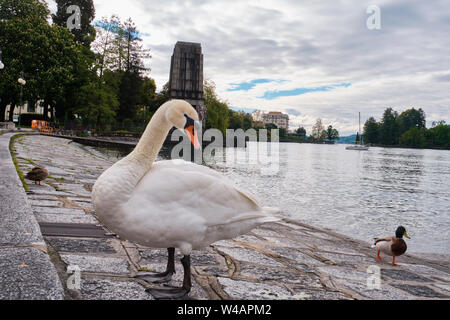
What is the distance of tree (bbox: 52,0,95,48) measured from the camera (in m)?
51.2

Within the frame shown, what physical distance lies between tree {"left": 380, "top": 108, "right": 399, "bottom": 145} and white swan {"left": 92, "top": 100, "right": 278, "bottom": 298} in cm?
17151

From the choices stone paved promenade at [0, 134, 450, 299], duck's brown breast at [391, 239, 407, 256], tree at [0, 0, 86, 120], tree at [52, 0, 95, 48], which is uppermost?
tree at [52, 0, 95, 48]

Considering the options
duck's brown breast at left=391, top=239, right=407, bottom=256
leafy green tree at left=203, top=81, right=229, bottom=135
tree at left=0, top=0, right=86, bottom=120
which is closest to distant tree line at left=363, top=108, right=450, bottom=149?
leafy green tree at left=203, top=81, right=229, bottom=135

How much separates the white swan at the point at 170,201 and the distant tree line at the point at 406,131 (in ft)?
553

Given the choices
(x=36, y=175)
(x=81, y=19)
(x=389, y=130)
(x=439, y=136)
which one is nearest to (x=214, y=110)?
(x=81, y=19)

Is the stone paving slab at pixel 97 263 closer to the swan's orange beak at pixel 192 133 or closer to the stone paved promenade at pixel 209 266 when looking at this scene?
the stone paved promenade at pixel 209 266

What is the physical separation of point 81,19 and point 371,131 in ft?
477

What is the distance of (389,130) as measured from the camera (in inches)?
6201

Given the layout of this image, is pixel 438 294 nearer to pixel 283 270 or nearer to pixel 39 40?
pixel 283 270

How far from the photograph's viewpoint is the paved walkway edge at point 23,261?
187cm

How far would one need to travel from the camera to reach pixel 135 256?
131 inches

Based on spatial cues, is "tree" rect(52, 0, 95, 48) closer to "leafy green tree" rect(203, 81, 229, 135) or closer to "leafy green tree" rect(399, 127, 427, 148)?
"leafy green tree" rect(203, 81, 229, 135)

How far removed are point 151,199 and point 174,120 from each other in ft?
2.06
